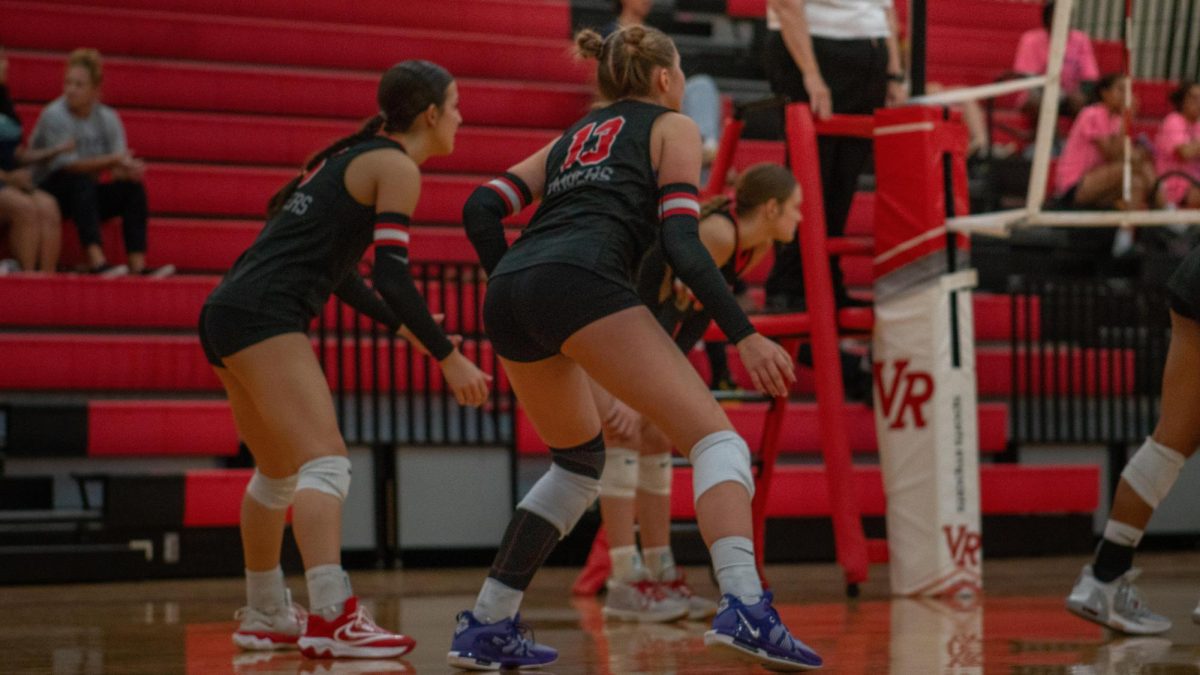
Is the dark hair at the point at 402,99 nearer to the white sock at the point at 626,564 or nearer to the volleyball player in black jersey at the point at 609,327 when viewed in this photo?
the volleyball player in black jersey at the point at 609,327

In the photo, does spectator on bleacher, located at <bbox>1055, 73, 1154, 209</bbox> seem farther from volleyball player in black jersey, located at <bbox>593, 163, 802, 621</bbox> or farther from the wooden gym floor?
volleyball player in black jersey, located at <bbox>593, 163, 802, 621</bbox>

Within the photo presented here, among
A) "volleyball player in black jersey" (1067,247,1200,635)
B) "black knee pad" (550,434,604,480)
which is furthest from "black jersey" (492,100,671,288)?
"volleyball player in black jersey" (1067,247,1200,635)

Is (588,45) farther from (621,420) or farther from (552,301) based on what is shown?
(621,420)

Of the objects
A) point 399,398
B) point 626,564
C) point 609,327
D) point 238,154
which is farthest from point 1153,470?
point 238,154

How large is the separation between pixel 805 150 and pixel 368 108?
4.30 m

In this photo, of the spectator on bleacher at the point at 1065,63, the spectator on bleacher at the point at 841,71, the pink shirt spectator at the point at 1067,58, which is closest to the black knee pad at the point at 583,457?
the spectator on bleacher at the point at 841,71

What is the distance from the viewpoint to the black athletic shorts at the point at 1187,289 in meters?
4.17

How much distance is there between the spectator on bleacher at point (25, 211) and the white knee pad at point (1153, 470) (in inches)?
203

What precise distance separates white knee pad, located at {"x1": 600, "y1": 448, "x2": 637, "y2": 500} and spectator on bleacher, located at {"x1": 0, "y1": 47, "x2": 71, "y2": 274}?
357 centimetres

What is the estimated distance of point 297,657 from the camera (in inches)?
163

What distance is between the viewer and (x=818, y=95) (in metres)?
5.82

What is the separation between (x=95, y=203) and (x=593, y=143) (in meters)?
4.90

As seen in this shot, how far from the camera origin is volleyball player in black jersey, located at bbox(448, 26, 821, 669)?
3.30 metres

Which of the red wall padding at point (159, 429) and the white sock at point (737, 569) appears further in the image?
the red wall padding at point (159, 429)
